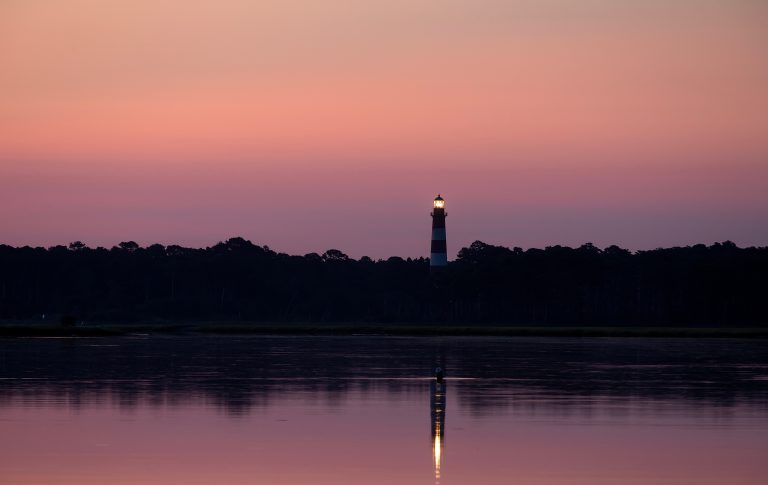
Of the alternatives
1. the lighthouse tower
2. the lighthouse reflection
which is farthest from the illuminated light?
the lighthouse tower

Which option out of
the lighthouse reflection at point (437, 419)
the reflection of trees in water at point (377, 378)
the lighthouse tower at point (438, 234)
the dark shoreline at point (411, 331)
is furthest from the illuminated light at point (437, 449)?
the lighthouse tower at point (438, 234)

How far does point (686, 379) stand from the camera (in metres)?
51.1

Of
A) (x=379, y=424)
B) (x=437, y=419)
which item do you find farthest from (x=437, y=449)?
(x=437, y=419)

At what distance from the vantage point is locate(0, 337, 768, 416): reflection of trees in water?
3988cm

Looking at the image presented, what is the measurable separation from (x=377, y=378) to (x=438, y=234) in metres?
113

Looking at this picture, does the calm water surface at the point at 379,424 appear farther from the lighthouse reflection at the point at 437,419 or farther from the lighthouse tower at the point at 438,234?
the lighthouse tower at the point at 438,234

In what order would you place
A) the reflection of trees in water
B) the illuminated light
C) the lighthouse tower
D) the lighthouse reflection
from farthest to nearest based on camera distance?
1. the lighthouse tower
2. the reflection of trees in water
3. the lighthouse reflection
4. the illuminated light

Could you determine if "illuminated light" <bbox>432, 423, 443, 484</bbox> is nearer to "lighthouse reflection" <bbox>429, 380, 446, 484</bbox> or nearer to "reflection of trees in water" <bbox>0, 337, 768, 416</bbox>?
"lighthouse reflection" <bbox>429, 380, 446, 484</bbox>

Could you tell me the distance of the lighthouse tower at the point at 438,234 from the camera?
163 meters

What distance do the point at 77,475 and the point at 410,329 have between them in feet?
389

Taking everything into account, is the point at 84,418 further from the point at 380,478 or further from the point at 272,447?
the point at 380,478

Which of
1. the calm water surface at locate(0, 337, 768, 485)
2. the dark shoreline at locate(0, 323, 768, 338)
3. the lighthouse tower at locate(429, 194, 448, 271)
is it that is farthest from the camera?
the lighthouse tower at locate(429, 194, 448, 271)

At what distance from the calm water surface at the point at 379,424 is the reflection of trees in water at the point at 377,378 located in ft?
0.39

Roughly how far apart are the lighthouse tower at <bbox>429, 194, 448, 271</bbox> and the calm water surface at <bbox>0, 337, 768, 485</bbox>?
102946 mm
